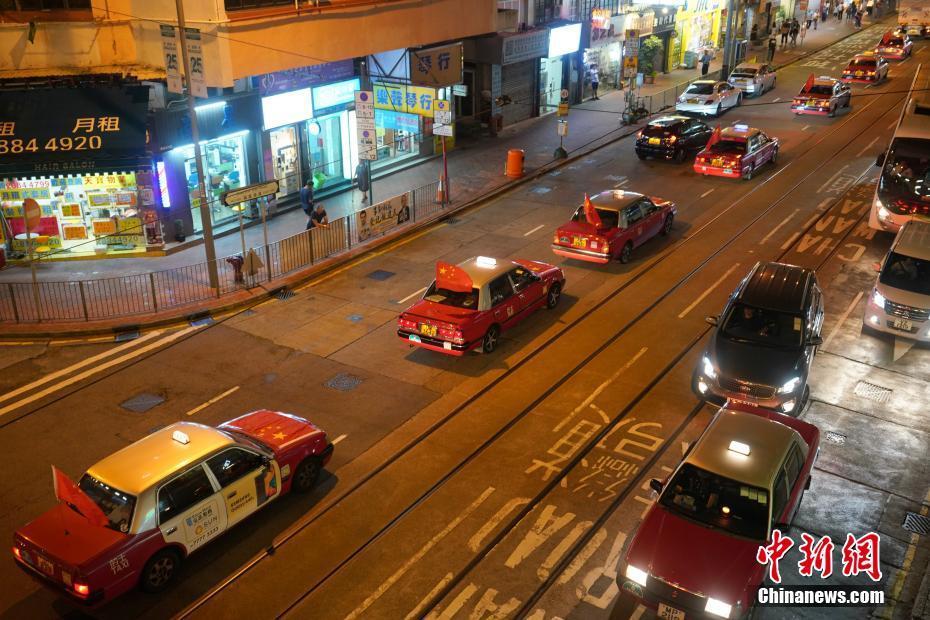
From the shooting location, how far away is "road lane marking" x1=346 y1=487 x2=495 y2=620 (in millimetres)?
10961

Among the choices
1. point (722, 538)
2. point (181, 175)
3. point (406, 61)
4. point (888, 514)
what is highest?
point (406, 61)

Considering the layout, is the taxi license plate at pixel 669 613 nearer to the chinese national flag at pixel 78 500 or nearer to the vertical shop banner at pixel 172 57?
the chinese national flag at pixel 78 500

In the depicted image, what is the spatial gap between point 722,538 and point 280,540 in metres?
6.05

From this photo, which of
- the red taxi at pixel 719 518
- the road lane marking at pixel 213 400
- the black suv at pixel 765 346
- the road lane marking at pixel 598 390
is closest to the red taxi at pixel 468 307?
the road lane marking at pixel 598 390

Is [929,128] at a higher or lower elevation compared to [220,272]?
higher

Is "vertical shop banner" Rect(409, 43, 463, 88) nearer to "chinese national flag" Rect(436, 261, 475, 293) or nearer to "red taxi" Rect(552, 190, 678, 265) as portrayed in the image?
"red taxi" Rect(552, 190, 678, 265)

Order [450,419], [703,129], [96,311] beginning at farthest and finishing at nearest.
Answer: [703,129]
[96,311]
[450,419]

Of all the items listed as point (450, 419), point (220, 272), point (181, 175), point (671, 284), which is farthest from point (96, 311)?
point (671, 284)

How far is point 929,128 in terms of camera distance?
25.1 m

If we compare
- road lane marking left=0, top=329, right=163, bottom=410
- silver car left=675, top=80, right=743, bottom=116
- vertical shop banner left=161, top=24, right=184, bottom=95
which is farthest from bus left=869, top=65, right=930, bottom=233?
road lane marking left=0, top=329, right=163, bottom=410

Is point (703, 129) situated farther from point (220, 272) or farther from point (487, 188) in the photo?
point (220, 272)

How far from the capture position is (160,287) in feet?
70.5

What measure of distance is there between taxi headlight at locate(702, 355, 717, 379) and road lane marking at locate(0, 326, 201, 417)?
1115 cm

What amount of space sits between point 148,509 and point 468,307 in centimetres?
810
